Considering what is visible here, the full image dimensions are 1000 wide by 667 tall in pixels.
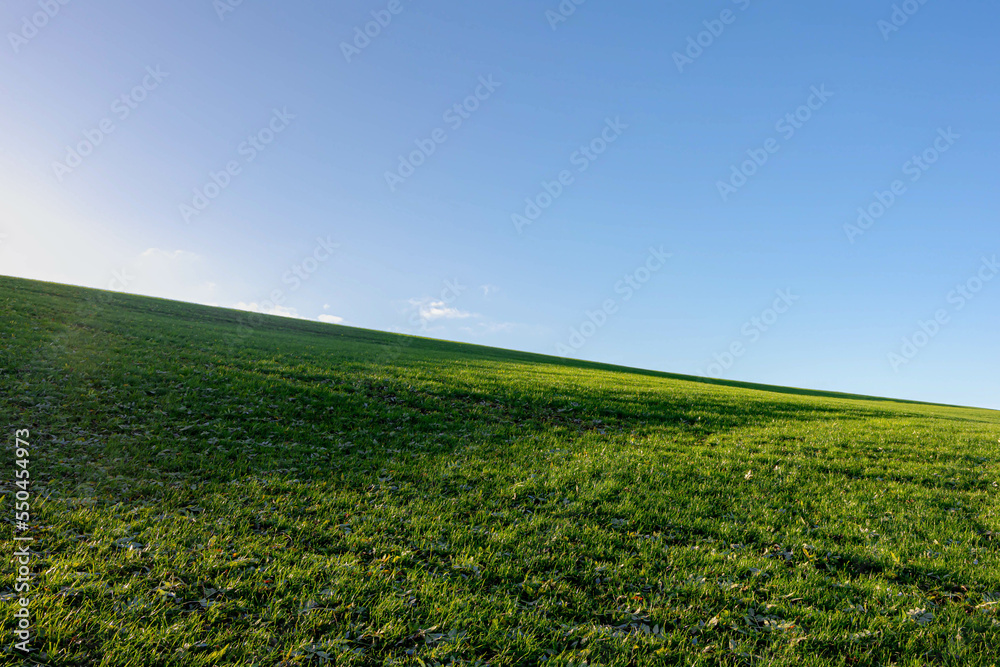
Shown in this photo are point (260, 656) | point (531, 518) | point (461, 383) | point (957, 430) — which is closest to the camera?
point (260, 656)

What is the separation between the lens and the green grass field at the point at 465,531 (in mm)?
6281

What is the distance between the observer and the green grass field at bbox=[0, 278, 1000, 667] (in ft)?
20.6

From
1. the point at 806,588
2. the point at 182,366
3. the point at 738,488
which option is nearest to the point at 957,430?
the point at 738,488

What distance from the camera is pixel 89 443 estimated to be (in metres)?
12.3

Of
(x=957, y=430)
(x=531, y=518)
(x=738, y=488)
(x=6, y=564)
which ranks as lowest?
(x=6, y=564)

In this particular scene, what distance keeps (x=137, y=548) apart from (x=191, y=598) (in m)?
1.97

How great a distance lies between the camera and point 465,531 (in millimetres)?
9234

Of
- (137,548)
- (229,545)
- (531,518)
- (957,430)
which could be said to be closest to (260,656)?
(229,545)

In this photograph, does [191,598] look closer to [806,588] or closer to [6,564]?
[6,564]

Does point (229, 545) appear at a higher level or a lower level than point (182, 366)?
lower

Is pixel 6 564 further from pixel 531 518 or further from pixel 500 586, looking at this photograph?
pixel 531 518

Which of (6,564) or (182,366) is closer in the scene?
(6,564)

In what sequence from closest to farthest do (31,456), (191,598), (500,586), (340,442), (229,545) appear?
(191,598) → (500,586) → (229,545) → (31,456) → (340,442)

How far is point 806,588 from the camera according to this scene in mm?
7801
